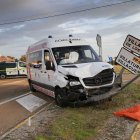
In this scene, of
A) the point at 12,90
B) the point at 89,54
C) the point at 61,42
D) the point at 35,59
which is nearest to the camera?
the point at 89,54

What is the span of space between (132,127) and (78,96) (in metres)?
3.57

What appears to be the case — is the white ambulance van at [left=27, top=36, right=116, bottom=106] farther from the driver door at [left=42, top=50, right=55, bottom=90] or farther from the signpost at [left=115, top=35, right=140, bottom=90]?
the signpost at [left=115, top=35, right=140, bottom=90]

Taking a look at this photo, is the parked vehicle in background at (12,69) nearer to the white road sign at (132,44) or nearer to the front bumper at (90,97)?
the front bumper at (90,97)

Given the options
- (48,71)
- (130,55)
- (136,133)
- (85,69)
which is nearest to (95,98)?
(85,69)

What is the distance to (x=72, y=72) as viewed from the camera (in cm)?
1302

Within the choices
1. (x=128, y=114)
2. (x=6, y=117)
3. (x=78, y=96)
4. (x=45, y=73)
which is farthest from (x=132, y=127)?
(x=45, y=73)

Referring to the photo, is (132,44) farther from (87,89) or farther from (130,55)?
(87,89)

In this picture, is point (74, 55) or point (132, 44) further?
point (74, 55)

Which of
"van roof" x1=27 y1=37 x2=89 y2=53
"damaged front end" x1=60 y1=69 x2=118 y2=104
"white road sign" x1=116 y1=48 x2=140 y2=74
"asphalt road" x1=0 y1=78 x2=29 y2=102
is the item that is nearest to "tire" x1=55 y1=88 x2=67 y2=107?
"damaged front end" x1=60 y1=69 x2=118 y2=104

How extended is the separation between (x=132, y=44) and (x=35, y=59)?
23.2 feet

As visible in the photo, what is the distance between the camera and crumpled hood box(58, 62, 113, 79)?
1299 cm

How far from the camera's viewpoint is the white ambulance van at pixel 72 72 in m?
12.9

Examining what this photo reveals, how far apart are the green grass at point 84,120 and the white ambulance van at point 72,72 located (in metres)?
0.45

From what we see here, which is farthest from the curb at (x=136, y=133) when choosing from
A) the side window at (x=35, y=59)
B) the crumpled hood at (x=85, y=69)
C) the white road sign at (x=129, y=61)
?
the side window at (x=35, y=59)
